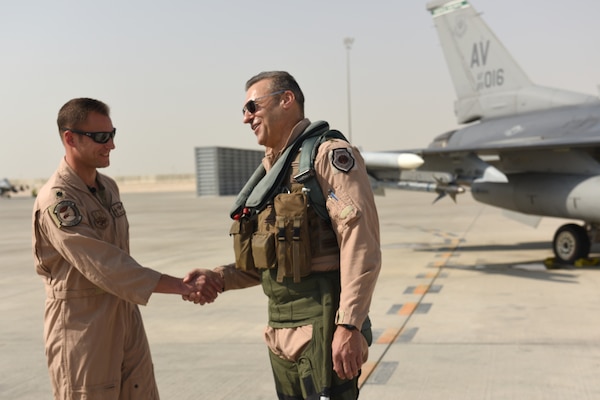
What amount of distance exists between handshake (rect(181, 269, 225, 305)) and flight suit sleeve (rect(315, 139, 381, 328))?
79 cm

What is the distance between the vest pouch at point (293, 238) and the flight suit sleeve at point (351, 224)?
0.12m

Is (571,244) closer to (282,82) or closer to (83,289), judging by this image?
(282,82)

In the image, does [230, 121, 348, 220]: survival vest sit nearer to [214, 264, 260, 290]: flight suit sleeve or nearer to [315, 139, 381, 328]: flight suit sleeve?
[315, 139, 381, 328]: flight suit sleeve

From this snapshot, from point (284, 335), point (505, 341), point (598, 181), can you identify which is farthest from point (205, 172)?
point (284, 335)

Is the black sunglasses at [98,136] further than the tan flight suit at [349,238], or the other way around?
the black sunglasses at [98,136]

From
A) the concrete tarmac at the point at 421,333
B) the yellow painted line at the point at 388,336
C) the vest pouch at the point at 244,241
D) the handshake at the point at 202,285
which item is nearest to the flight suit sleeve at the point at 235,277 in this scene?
the handshake at the point at 202,285

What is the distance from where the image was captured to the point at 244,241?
3.17 m

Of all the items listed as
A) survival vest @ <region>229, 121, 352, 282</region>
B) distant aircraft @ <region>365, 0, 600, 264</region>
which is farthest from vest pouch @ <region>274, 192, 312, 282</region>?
distant aircraft @ <region>365, 0, 600, 264</region>

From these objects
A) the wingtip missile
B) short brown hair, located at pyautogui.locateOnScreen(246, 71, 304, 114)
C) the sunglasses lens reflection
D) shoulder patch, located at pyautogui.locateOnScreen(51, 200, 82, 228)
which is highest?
short brown hair, located at pyautogui.locateOnScreen(246, 71, 304, 114)

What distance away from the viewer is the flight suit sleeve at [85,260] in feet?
9.64

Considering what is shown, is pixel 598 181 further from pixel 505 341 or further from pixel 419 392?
pixel 419 392

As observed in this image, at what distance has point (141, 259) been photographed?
1394 centimetres

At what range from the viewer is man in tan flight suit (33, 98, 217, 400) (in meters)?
2.96

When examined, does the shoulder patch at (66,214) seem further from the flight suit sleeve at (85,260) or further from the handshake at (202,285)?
the handshake at (202,285)
